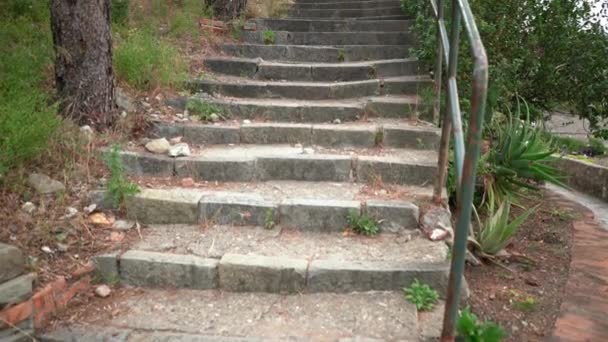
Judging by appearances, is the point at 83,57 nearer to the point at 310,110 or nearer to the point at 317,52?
the point at 310,110

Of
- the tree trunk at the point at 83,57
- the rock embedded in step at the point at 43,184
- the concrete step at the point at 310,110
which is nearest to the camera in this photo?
the rock embedded in step at the point at 43,184

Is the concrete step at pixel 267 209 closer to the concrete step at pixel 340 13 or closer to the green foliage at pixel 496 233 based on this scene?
the green foliage at pixel 496 233

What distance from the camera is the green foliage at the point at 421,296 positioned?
2.33 meters

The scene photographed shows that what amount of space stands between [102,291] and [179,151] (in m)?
1.17

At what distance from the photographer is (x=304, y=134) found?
3748 millimetres

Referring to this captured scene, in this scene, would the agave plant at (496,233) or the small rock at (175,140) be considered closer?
the agave plant at (496,233)

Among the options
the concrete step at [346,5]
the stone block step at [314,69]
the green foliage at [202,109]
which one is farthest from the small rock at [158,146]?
→ the concrete step at [346,5]

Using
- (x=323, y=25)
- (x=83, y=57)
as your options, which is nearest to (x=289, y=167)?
(x=83, y=57)

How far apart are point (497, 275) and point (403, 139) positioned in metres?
1.19

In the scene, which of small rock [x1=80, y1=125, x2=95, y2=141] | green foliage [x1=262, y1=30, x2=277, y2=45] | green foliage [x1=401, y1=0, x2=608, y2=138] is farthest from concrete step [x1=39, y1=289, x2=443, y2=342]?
green foliage [x1=262, y1=30, x2=277, y2=45]

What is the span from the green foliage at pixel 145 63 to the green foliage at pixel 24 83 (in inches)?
20.1

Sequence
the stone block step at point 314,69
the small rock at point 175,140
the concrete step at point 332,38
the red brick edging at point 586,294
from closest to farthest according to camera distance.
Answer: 1. the red brick edging at point 586,294
2. the small rock at point 175,140
3. the stone block step at point 314,69
4. the concrete step at point 332,38

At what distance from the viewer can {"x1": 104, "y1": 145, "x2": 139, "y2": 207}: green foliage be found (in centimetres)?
285

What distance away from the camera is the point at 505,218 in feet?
9.62
